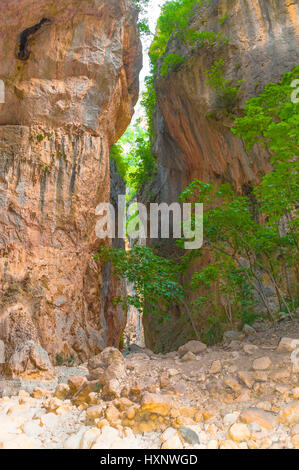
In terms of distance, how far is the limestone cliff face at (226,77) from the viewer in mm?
Result: 11797

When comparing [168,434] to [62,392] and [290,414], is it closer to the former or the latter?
[290,414]

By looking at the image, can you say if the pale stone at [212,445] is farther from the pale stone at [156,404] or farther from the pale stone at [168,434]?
the pale stone at [156,404]

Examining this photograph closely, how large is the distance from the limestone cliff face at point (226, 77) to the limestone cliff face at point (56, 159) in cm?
423

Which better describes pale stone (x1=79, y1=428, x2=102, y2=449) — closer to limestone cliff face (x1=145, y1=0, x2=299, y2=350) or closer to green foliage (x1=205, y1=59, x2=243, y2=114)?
limestone cliff face (x1=145, y1=0, x2=299, y2=350)

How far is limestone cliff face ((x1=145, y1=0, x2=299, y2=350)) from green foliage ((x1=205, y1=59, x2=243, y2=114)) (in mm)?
205

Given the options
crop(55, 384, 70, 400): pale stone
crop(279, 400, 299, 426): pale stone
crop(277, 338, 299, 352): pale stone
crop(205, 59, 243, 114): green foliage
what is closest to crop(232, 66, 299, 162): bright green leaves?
crop(277, 338, 299, 352): pale stone

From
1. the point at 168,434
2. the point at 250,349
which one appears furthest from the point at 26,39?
the point at 168,434

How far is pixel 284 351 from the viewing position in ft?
14.1

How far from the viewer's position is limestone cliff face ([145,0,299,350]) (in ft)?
38.7

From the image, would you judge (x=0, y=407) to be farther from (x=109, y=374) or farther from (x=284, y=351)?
(x=284, y=351)

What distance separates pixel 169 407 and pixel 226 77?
39.6 ft

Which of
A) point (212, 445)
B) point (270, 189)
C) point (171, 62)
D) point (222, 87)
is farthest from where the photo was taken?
point (171, 62)

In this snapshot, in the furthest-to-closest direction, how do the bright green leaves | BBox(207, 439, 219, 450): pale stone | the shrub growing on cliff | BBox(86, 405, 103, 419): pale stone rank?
the shrub growing on cliff, the bright green leaves, BBox(86, 405, 103, 419): pale stone, BBox(207, 439, 219, 450): pale stone

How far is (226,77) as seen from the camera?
12664mm
